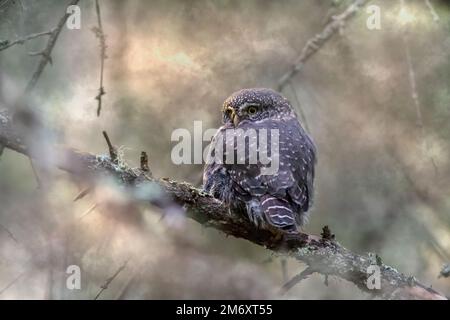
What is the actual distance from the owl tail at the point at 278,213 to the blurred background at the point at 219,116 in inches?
32.1

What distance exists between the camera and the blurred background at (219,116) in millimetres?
3309

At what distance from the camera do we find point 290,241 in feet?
8.48

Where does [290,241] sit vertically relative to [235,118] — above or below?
below

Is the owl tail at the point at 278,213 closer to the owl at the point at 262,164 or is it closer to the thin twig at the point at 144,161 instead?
the owl at the point at 262,164

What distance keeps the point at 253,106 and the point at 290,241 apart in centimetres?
86

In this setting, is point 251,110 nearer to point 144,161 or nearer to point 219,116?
point 219,116

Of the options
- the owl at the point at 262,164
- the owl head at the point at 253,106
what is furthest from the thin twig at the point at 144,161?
the owl head at the point at 253,106

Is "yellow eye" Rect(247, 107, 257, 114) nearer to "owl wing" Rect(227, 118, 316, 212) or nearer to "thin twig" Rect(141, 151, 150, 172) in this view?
"owl wing" Rect(227, 118, 316, 212)

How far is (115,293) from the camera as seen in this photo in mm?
2871

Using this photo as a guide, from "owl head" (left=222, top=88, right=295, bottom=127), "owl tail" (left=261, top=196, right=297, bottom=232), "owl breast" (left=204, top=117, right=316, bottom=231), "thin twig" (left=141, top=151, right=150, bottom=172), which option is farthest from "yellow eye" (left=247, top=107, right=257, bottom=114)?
"thin twig" (left=141, top=151, right=150, bottom=172)

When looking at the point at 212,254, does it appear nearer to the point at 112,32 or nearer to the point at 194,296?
the point at 194,296

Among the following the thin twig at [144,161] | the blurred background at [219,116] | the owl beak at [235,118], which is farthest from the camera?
the blurred background at [219,116]

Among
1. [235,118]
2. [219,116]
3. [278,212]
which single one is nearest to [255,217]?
[278,212]
